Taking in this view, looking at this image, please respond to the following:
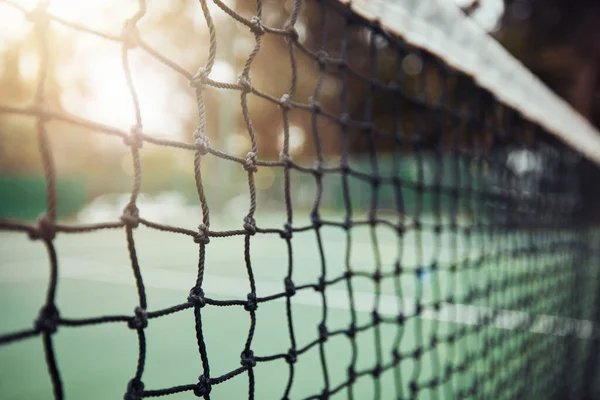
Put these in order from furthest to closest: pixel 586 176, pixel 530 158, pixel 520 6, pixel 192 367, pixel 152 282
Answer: pixel 520 6
pixel 152 282
pixel 586 176
pixel 530 158
pixel 192 367

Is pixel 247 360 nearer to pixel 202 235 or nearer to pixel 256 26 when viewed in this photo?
pixel 202 235

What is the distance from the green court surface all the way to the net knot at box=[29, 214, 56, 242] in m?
0.56

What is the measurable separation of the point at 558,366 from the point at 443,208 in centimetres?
756

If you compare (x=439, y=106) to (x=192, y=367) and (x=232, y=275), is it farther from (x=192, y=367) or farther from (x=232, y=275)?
(x=232, y=275)

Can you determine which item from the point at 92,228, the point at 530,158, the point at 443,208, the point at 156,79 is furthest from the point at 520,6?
the point at 92,228

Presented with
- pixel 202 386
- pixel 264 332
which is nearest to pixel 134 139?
pixel 202 386

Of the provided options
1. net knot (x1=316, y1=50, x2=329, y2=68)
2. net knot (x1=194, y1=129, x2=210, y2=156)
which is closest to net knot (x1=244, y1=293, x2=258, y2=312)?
net knot (x1=194, y1=129, x2=210, y2=156)

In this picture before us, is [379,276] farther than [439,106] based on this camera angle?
No

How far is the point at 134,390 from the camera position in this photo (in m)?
0.54

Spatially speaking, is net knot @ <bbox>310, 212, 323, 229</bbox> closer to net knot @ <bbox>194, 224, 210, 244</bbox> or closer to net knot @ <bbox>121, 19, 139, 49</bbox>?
net knot @ <bbox>194, 224, 210, 244</bbox>

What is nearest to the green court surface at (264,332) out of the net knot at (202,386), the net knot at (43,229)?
the net knot at (202,386)

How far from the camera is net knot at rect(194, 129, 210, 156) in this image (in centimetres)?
64

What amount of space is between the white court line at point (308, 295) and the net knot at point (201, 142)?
3.99 feet

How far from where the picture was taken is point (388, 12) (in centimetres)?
102
